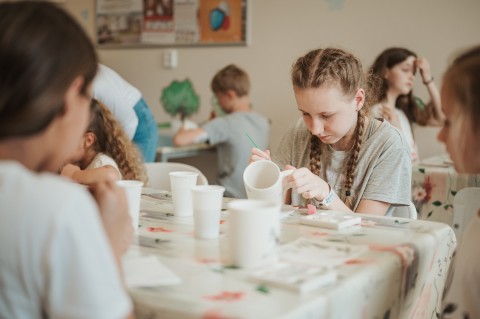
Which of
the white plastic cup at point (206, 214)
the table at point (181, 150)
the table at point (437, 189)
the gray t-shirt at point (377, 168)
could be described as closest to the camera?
the white plastic cup at point (206, 214)

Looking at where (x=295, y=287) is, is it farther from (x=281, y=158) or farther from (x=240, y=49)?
(x=240, y=49)

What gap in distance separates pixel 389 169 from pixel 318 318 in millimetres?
886

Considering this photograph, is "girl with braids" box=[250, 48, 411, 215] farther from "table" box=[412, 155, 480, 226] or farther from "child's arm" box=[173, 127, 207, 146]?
"child's arm" box=[173, 127, 207, 146]

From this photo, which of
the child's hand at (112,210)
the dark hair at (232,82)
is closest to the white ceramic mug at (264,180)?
the child's hand at (112,210)

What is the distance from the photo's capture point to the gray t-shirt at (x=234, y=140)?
10.7 feet

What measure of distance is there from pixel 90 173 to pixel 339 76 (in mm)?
811

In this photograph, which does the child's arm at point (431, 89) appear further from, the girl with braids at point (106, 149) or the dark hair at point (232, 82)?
the girl with braids at point (106, 149)

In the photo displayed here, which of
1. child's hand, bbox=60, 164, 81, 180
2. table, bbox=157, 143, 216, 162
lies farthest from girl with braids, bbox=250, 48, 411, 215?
table, bbox=157, 143, 216, 162

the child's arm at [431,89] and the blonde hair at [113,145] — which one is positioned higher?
the child's arm at [431,89]

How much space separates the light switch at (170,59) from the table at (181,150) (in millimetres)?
842

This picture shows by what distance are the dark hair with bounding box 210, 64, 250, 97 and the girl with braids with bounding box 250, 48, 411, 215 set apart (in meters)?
1.72

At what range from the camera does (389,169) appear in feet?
5.25

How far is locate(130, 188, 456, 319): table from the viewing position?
78cm

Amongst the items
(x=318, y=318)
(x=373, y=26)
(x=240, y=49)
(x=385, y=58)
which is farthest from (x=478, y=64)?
(x=240, y=49)
